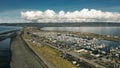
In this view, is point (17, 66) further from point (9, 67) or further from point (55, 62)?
point (55, 62)

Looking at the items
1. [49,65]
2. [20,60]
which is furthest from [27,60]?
[49,65]

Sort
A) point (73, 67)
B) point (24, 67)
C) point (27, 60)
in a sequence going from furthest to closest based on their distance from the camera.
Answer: point (27, 60), point (24, 67), point (73, 67)

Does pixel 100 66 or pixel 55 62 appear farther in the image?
pixel 55 62

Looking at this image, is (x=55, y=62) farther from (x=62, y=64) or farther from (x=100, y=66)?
(x=100, y=66)

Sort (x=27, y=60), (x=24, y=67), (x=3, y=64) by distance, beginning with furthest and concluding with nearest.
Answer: (x=27, y=60)
(x=3, y=64)
(x=24, y=67)

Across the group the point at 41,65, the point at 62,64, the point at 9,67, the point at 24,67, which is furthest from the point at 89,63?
the point at 9,67

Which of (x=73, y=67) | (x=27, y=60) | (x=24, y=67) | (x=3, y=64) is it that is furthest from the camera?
(x=27, y=60)

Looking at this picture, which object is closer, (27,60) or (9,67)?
(9,67)
